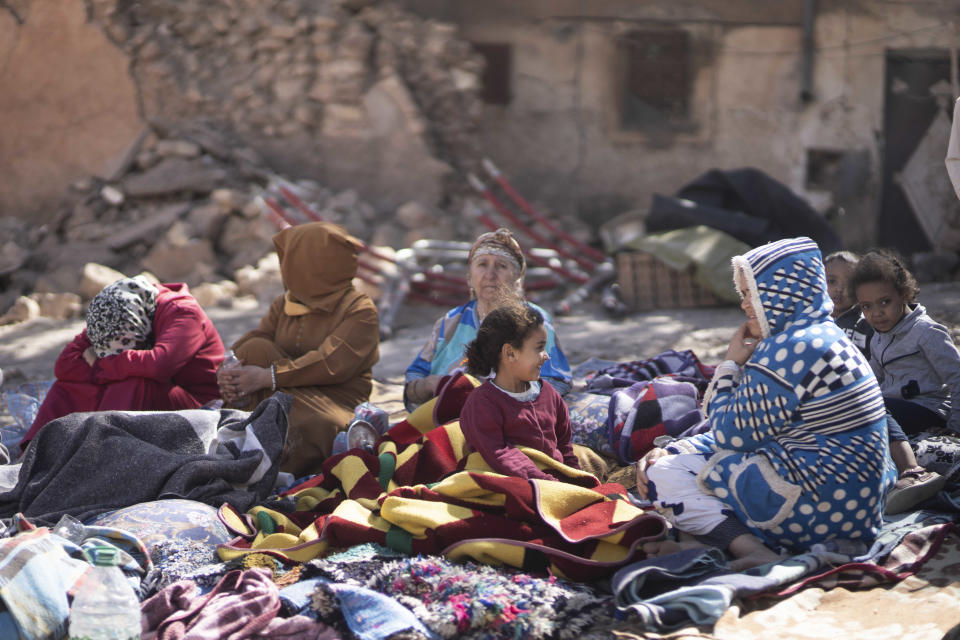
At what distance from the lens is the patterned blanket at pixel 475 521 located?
3.06m

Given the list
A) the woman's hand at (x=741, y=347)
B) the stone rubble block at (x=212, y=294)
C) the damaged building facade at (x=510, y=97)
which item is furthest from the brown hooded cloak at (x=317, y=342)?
the damaged building facade at (x=510, y=97)

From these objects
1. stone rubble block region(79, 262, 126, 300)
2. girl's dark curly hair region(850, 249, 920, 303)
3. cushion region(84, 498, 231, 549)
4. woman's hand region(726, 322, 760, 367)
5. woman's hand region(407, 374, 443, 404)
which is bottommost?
stone rubble block region(79, 262, 126, 300)

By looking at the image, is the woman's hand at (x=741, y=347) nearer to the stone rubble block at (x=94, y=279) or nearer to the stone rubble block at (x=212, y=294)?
the stone rubble block at (x=212, y=294)

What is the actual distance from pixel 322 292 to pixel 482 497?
68.0 inches

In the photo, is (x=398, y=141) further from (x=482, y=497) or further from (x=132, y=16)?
(x=482, y=497)

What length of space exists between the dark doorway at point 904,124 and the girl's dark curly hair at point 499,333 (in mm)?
8163

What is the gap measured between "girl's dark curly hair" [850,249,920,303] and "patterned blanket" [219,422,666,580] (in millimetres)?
1402

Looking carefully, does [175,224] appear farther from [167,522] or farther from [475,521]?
[475,521]

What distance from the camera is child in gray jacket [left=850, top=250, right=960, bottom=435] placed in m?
3.94

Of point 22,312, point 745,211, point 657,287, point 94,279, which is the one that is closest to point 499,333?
point 657,287

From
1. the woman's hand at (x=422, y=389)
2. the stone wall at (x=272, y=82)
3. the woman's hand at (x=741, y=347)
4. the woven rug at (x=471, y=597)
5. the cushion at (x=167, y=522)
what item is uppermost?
the stone wall at (x=272, y=82)

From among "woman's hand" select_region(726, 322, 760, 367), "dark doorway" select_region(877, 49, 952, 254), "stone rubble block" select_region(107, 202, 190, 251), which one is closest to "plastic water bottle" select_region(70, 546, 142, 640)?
"woman's hand" select_region(726, 322, 760, 367)

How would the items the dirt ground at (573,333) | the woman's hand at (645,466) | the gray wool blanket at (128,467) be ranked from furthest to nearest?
the dirt ground at (573,333)
the gray wool blanket at (128,467)
the woman's hand at (645,466)

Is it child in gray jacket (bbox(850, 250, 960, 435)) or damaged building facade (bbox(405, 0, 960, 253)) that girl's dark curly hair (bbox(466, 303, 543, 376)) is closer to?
child in gray jacket (bbox(850, 250, 960, 435))
